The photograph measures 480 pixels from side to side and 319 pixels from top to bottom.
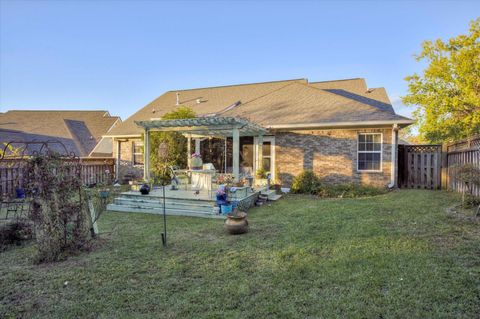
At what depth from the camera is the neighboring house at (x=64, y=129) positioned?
21.7 meters

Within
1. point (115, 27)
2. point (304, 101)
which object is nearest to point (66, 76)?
point (115, 27)

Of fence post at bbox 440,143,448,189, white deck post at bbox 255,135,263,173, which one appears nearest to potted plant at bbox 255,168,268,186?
white deck post at bbox 255,135,263,173

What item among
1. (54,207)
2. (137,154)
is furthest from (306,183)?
(137,154)

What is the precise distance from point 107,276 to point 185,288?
123 centimetres

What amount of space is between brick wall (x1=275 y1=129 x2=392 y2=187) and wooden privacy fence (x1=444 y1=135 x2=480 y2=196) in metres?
2.03

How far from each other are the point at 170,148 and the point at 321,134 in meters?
7.19

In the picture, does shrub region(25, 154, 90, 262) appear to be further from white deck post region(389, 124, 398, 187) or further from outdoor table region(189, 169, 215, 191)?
white deck post region(389, 124, 398, 187)

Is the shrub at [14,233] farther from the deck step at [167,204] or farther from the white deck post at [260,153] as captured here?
the white deck post at [260,153]

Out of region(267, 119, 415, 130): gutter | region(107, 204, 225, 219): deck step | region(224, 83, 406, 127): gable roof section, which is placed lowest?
region(107, 204, 225, 219): deck step

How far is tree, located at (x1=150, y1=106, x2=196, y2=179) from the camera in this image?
535 inches

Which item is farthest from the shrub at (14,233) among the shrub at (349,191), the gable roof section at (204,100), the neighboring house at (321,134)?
the gable roof section at (204,100)

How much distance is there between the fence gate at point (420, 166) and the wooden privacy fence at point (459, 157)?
33 centimetres

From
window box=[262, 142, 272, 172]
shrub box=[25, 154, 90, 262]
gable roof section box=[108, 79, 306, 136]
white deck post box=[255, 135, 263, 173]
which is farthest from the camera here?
gable roof section box=[108, 79, 306, 136]

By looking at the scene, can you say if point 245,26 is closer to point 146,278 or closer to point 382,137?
point 382,137
